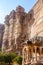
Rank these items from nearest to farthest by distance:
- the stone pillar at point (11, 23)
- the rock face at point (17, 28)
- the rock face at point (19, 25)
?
the rock face at point (19, 25), the rock face at point (17, 28), the stone pillar at point (11, 23)

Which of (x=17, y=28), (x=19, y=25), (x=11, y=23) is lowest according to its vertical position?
(x=17, y=28)

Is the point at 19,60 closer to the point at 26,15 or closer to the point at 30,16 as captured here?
the point at 30,16

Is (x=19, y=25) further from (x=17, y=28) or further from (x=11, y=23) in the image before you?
(x=11, y=23)

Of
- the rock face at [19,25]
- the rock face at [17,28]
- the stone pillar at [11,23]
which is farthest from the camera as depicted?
the stone pillar at [11,23]

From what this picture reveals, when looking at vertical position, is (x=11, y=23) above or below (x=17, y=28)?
above

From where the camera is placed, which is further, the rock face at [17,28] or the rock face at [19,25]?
the rock face at [17,28]

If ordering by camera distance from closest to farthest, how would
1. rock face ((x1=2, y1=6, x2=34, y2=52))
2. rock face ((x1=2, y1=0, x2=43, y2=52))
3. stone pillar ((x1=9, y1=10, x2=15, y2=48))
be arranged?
rock face ((x1=2, y1=0, x2=43, y2=52))
rock face ((x1=2, y1=6, x2=34, y2=52))
stone pillar ((x1=9, y1=10, x2=15, y2=48))

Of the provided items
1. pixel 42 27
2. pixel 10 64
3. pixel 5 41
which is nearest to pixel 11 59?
pixel 10 64

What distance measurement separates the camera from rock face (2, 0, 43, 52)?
41.5 meters

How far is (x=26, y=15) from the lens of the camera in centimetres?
4809

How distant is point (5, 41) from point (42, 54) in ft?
93.2

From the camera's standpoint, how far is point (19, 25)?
47.5m

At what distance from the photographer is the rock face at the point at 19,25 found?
4153 cm

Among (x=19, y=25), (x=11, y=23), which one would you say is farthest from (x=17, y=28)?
(x=11, y=23)
